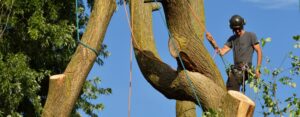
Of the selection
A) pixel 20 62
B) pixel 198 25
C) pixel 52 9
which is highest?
Result: pixel 198 25

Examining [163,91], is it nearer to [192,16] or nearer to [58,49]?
[192,16]

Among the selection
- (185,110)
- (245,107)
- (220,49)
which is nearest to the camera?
(245,107)

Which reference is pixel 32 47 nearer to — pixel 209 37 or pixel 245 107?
pixel 209 37

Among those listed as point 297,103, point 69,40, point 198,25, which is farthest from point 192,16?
point 69,40

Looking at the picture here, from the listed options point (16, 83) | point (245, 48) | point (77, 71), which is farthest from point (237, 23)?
point (16, 83)

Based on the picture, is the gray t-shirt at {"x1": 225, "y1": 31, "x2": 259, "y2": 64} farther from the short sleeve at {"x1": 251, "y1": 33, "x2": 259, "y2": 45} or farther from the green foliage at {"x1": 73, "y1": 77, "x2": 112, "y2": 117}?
the green foliage at {"x1": 73, "y1": 77, "x2": 112, "y2": 117}

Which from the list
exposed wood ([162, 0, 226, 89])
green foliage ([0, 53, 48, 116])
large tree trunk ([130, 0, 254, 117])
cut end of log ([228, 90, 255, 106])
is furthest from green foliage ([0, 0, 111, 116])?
cut end of log ([228, 90, 255, 106])

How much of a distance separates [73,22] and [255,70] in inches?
341

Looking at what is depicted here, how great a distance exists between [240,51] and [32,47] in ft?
27.5

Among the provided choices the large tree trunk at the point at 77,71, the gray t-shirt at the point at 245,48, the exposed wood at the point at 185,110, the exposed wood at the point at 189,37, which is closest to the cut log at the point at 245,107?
the exposed wood at the point at 189,37

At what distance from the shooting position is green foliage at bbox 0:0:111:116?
1397cm

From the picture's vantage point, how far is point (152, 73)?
7.11m

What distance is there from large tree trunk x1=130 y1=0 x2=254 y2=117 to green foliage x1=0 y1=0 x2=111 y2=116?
6.93 m

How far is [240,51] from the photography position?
23.2 feet
